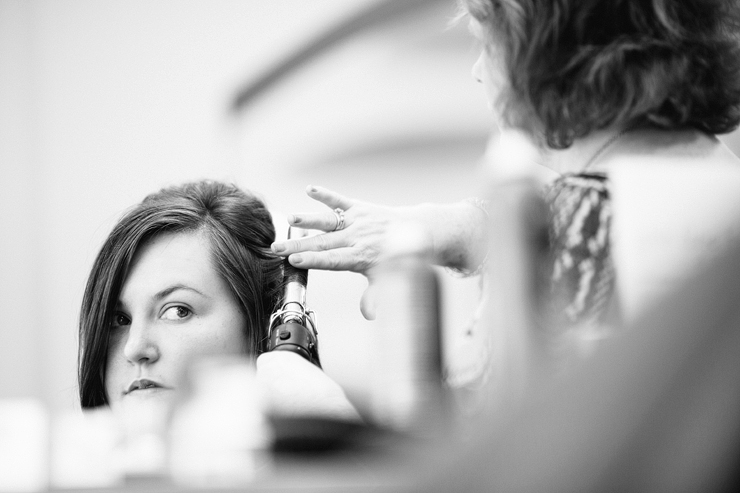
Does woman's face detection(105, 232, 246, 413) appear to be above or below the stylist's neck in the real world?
below

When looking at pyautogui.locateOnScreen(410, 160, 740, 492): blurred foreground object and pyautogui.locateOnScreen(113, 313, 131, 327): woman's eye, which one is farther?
pyautogui.locateOnScreen(113, 313, 131, 327): woman's eye

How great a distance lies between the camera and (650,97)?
921 mm

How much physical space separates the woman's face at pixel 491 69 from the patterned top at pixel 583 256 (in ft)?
0.86

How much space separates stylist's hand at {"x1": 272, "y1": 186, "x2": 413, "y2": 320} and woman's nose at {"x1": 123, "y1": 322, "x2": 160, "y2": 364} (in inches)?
11.0

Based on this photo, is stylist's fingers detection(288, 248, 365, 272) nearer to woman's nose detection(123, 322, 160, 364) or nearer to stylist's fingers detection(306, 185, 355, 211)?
stylist's fingers detection(306, 185, 355, 211)

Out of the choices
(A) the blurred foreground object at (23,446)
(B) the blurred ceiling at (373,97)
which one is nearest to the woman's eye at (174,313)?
(A) the blurred foreground object at (23,446)

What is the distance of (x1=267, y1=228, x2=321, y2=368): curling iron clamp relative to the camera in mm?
1106

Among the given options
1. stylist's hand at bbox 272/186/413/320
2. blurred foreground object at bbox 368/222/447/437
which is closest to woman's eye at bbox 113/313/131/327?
stylist's hand at bbox 272/186/413/320

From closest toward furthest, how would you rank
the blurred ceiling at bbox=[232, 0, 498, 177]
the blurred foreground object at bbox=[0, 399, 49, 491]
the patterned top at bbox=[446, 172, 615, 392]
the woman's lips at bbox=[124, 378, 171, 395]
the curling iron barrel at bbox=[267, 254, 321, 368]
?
the blurred foreground object at bbox=[0, 399, 49, 491] < the patterned top at bbox=[446, 172, 615, 392] < the curling iron barrel at bbox=[267, 254, 321, 368] < the woman's lips at bbox=[124, 378, 171, 395] < the blurred ceiling at bbox=[232, 0, 498, 177]

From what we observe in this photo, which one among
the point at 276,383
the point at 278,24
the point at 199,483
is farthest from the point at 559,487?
the point at 278,24

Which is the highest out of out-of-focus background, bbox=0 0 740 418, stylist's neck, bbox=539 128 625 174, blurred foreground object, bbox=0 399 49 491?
out-of-focus background, bbox=0 0 740 418

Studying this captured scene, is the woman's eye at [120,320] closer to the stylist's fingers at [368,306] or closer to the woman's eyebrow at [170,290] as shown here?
the woman's eyebrow at [170,290]

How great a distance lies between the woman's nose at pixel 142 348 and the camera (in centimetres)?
135

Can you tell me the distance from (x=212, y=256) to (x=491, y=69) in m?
0.68
